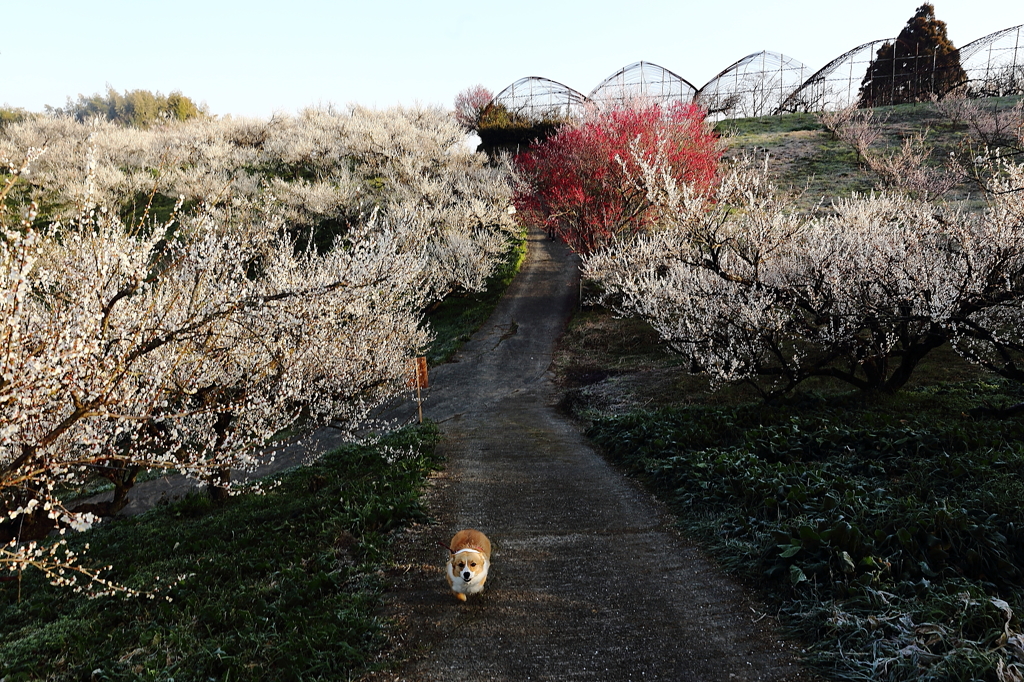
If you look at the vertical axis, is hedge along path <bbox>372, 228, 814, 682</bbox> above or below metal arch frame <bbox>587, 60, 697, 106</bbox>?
below

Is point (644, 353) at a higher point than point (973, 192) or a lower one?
lower

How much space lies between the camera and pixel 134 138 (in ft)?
142

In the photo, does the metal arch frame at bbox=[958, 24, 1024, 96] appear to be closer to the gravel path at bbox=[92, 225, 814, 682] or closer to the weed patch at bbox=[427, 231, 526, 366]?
the weed patch at bbox=[427, 231, 526, 366]

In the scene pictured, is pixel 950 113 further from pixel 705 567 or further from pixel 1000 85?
pixel 705 567

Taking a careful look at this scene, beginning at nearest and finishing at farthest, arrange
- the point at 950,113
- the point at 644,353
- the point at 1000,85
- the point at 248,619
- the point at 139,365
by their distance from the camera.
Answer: the point at 248,619, the point at 139,365, the point at 644,353, the point at 950,113, the point at 1000,85

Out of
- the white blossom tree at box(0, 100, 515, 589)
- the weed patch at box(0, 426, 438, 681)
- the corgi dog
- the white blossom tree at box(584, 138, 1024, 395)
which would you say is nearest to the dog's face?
the corgi dog

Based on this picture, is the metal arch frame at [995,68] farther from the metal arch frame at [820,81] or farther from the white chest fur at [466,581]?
the white chest fur at [466,581]

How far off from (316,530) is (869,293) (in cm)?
1109

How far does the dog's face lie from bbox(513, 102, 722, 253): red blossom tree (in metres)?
19.5

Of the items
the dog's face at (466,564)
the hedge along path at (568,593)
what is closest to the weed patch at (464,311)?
the hedge along path at (568,593)

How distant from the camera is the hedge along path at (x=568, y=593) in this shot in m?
4.39

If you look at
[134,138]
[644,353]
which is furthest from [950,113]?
[134,138]

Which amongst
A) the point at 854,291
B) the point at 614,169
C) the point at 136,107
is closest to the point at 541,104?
the point at 614,169

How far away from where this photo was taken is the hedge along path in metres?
4.39
